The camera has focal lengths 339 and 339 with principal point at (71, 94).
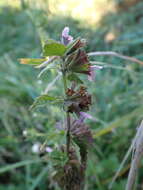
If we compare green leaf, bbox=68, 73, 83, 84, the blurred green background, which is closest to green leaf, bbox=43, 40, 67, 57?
green leaf, bbox=68, 73, 83, 84

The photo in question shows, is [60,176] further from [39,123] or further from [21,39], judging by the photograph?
[21,39]

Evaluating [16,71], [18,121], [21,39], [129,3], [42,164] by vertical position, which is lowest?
[42,164]

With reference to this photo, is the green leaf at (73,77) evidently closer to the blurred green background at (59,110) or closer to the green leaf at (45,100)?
the green leaf at (45,100)

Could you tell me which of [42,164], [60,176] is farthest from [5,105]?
[60,176]

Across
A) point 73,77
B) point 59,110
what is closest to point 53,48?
point 73,77

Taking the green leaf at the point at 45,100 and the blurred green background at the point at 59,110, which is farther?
the blurred green background at the point at 59,110

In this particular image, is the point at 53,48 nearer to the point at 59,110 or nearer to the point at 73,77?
the point at 73,77

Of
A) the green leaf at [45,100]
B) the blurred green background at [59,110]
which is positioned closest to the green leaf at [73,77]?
the green leaf at [45,100]
